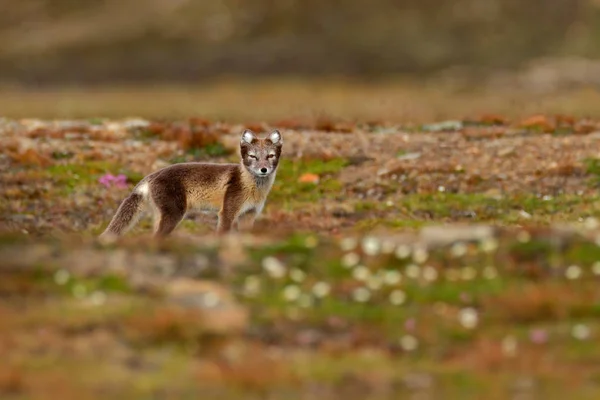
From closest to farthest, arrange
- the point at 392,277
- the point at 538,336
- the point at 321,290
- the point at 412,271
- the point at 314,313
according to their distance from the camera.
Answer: the point at 538,336
the point at 314,313
the point at 321,290
the point at 392,277
the point at 412,271

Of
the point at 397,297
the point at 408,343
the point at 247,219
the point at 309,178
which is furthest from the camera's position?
the point at 309,178

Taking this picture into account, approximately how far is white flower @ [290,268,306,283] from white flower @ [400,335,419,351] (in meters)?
2.93

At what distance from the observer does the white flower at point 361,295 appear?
18.2 m

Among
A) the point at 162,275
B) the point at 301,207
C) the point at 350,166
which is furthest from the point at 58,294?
the point at 350,166

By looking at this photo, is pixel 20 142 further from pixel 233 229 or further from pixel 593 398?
pixel 593 398

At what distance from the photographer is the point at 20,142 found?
120ft

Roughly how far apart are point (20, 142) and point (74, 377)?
74.3ft

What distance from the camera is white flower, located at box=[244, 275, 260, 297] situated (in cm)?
1861

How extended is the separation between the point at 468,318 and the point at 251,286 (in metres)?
3.32

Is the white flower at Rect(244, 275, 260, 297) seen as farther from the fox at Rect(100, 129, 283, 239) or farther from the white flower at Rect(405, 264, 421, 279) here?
the fox at Rect(100, 129, 283, 239)

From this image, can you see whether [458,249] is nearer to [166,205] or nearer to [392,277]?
[392,277]

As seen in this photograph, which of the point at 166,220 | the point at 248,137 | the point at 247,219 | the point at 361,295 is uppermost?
the point at 248,137

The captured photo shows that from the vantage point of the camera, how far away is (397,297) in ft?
59.7

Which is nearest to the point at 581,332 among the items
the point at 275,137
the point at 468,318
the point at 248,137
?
the point at 468,318
